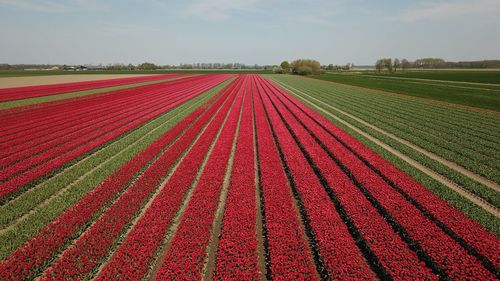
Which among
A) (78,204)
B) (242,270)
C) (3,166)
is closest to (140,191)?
(78,204)

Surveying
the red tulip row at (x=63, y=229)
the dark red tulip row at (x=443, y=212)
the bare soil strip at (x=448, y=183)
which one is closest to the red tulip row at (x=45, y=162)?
the red tulip row at (x=63, y=229)

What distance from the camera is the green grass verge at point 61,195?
7.72 metres

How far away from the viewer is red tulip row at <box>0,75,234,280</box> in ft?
20.7

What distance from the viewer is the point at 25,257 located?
261 inches

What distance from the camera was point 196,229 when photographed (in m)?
7.89

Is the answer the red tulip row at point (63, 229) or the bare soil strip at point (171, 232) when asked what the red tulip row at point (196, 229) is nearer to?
the bare soil strip at point (171, 232)

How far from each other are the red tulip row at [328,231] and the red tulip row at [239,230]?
1854 mm

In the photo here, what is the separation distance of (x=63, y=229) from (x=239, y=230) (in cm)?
540

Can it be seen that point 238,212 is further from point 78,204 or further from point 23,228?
point 23,228

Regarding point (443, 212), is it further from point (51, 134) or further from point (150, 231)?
point (51, 134)

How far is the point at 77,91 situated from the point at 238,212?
51.2 meters

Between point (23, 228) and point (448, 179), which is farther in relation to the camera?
point (448, 179)

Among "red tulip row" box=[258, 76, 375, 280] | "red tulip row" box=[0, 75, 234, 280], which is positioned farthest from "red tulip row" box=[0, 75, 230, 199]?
"red tulip row" box=[258, 76, 375, 280]

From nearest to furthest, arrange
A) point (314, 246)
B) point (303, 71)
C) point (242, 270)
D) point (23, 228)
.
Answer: point (242, 270)
point (314, 246)
point (23, 228)
point (303, 71)
